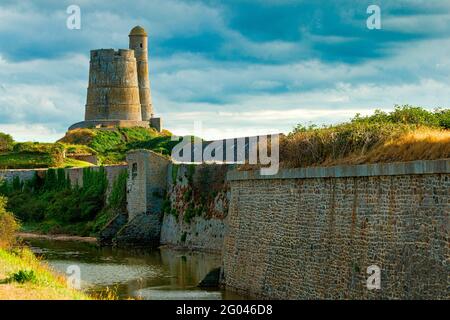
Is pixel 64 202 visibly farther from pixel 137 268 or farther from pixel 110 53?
pixel 110 53

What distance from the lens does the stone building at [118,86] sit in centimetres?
8662

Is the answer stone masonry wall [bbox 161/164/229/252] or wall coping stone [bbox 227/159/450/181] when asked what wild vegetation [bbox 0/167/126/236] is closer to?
stone masonry wall [bbox 161/164/229/252]

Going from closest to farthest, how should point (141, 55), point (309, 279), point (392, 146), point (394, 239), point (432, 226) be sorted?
1. point (432, 226)
2. point (394, 239)
3. point (392, 146)
4. point (309, 279)
5. point (141, 55)

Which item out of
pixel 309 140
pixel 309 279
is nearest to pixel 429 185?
pixel 309 279

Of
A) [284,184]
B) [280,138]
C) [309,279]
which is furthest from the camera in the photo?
[280,138]

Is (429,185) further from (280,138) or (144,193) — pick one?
(144,193)

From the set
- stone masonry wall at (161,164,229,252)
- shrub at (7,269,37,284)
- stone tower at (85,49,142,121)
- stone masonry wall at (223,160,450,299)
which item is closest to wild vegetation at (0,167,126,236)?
stone masonry wall at (161,164,229,252)

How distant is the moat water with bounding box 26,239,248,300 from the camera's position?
1057 inches

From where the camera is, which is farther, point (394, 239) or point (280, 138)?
point (280, 138)

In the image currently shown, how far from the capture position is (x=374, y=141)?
21484 mm

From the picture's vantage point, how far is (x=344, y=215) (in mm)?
20281

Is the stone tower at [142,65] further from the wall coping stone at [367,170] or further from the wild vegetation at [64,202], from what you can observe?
the wall coping stone at [367,170]

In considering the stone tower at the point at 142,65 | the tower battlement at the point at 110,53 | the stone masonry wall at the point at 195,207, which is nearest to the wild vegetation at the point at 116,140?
the stone tower at the point at 142,65
